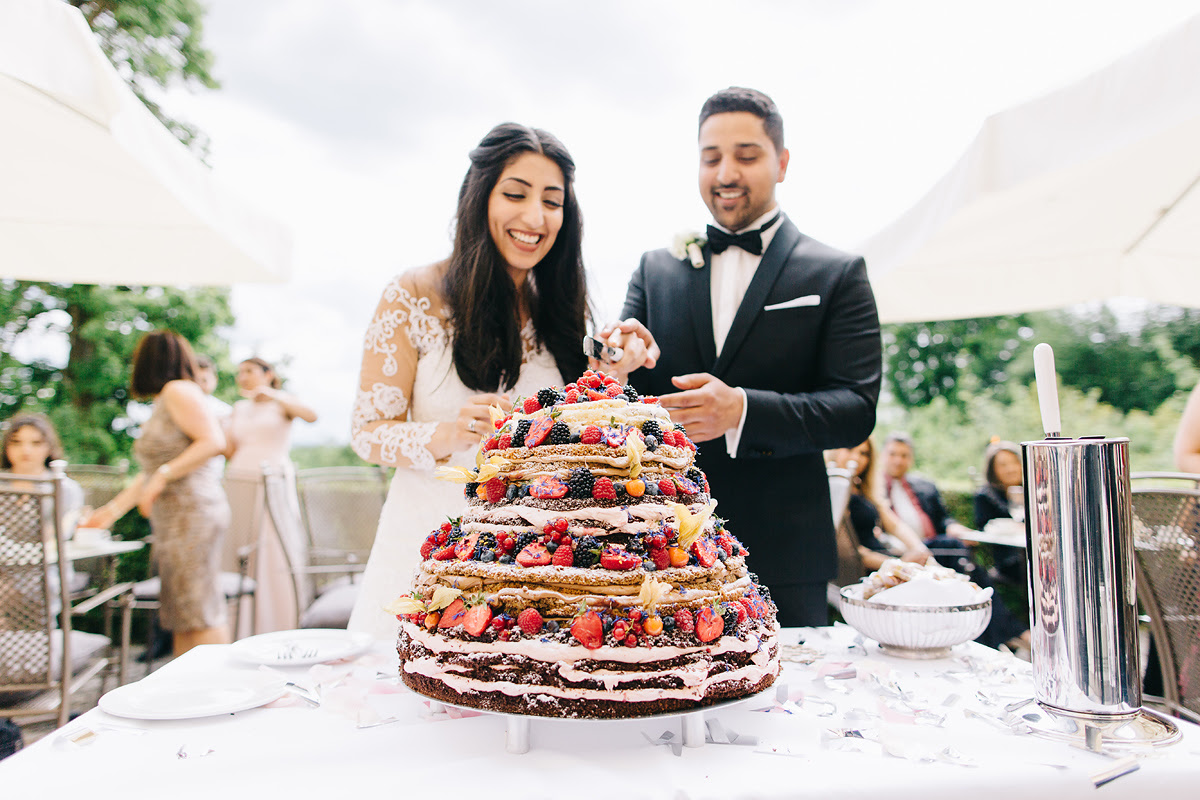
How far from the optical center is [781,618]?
7.54ft

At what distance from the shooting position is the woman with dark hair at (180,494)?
4504 millimetres

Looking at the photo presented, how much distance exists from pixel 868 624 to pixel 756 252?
1.37 meters

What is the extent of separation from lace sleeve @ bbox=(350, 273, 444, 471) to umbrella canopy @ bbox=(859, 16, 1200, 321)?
2378 mm

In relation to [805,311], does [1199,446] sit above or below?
below

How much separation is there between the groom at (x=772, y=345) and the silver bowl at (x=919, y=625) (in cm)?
56

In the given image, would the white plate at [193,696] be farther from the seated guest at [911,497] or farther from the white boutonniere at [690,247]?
the seated guest at [911,497]

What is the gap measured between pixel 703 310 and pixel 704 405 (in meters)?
0.69

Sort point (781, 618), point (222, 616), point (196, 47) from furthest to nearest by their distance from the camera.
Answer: point (196, 47), point (222, 616), point (781, 618)

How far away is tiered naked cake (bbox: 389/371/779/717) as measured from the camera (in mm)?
1114

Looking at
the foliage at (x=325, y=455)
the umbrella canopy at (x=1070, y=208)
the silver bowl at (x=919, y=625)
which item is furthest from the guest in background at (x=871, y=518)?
the foliage at (x=325, y=455)

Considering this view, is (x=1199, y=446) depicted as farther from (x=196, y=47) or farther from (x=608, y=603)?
(x=196, y=47)

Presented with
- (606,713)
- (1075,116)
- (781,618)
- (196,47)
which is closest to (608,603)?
(606,713)

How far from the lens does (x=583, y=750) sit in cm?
114

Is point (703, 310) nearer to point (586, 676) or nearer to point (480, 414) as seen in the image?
point (480, 414)
